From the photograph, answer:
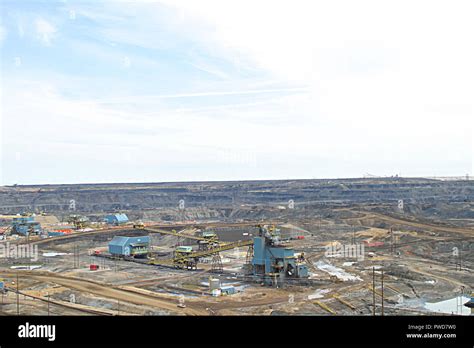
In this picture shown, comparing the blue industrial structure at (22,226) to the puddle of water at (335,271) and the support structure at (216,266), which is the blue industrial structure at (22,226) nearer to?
the support structure at (216,266)

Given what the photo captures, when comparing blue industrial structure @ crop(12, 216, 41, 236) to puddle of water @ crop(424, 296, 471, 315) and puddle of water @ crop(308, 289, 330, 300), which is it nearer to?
puddle of water @ crop(308, 289, 330, 300)

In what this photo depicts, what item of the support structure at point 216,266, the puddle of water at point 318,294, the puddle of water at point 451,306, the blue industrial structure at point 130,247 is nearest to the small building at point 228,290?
the puddle of water at point 318,294

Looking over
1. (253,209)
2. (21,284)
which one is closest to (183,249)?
(21,284)

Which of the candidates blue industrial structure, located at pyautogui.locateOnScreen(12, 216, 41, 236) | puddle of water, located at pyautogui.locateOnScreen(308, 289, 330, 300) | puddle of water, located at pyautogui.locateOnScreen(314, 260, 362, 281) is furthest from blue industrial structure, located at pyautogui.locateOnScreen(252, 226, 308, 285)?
blue industrial structure, located at pyautogui.locateOnScreen(12, 216, 41, 236)

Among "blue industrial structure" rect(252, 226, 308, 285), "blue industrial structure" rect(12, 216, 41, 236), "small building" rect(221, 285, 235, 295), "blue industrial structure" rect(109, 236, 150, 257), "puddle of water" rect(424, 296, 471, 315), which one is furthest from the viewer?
"blue industrial structure" rect(12, 216, 41, 236)

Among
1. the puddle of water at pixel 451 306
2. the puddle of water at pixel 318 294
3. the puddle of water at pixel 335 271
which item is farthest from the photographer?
the puddle of water at pixel 335 271

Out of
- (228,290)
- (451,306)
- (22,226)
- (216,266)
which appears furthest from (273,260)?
(22,226)
